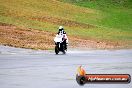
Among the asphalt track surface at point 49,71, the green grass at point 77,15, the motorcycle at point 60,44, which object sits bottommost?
the green grass at point 77,15

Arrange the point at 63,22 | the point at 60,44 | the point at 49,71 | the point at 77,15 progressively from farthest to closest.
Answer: the point at 77,15, the point at 63,22, the point at 60,44, the point at 49,71

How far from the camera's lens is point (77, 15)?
7731 centimetres

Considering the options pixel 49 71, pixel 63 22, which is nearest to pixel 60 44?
pixel 49 71

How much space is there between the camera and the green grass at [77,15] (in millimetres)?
61728

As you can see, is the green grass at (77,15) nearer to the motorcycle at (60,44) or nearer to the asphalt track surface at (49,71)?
the motorcycle at (60,44)

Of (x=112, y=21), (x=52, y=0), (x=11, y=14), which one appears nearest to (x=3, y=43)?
(x=11, y=14)

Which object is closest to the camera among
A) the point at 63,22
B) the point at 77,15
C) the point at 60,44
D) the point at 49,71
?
the point at 49,71

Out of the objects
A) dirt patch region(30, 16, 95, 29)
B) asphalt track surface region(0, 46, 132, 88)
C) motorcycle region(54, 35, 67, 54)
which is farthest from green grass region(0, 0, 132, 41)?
asphalt track surface region(0, 46, 132, 88)

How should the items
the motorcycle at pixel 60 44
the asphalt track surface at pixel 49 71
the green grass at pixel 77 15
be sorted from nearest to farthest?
the asphalt track surface at pixel 49 71 → the motorcycle at pixel 60 44 → the green grass at pixel 77 15

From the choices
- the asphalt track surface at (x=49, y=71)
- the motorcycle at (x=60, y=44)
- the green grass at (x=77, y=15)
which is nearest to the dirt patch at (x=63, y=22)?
the green grass at (x=77, y=15)

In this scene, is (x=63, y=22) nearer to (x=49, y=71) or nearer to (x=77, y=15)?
(x=77, y=15)

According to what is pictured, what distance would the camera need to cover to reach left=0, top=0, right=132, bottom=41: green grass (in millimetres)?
61728

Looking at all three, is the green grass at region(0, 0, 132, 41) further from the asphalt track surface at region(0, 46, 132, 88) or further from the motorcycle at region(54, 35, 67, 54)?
the asphalt track surface at region(0, 46, 132, 88)

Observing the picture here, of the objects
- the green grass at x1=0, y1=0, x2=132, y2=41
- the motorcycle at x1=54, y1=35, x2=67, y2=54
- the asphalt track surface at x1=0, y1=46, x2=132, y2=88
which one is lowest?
the green grass at x1=0, y1=0, x2=132, y2=41
